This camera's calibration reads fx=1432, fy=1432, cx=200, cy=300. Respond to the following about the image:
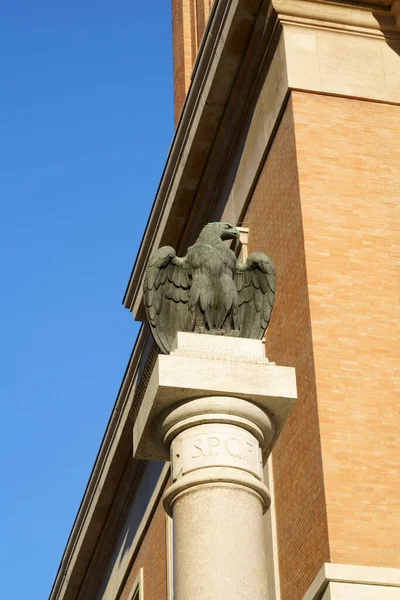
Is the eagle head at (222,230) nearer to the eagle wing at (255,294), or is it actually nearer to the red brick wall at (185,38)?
the eagle wing at (255,294)

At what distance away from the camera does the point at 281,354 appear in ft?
56.3

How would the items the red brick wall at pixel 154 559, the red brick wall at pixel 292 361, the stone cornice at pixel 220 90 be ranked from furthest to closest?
the red brick wall at pixel 154 559
the stone cornice at pixel 220 90
the red brick wall at pixel 292 361

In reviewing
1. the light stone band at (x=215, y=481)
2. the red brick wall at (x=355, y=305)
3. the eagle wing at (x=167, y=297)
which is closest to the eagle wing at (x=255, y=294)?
the eagle wing at (x=167, y=297)

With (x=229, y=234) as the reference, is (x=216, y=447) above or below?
below

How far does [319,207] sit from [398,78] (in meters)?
2.67

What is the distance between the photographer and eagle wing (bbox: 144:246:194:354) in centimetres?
1171

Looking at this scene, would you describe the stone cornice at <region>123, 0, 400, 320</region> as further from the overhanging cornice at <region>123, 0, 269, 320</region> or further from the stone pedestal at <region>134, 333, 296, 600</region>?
the stone pedestal at <region>134, 333, 296, 600</region>

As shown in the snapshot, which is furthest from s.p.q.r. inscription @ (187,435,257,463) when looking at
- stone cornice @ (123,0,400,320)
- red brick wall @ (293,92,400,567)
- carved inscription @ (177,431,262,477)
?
stone cornice @ (123,0,400,320)

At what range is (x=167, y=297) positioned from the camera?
12.1 metres

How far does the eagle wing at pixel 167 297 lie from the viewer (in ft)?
38.4

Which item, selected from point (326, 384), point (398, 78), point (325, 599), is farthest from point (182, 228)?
point (325, 599)

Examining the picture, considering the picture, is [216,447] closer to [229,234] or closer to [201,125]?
[229,234]

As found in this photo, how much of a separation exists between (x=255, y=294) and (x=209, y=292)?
22.9 inches

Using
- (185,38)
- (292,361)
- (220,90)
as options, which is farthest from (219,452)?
(185,38)
